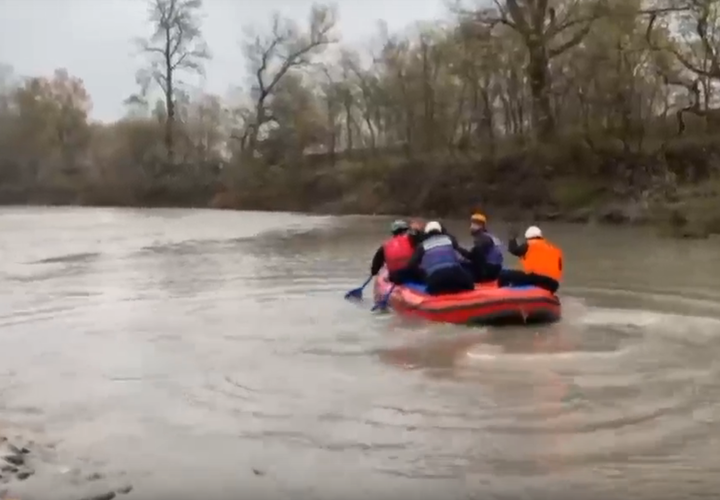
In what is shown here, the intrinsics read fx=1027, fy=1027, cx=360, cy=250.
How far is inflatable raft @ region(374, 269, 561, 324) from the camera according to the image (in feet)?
40.7

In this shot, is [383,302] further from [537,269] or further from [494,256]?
[537,269]

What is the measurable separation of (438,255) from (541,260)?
1.31 metres

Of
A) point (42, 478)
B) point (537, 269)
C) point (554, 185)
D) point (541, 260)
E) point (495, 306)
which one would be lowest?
point (42, 478)

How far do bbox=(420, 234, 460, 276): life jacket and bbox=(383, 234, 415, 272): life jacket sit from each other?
842 mm

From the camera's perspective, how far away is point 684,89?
1446 inches

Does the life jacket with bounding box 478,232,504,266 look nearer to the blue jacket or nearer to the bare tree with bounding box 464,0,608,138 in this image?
the blue jacket

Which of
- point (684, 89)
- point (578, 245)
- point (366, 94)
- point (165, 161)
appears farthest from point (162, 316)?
point (165, 161)

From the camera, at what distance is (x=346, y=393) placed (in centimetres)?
941

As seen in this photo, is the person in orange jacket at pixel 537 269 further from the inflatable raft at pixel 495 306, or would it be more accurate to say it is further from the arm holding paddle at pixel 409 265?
the arm holding paddle at pixel 409 265

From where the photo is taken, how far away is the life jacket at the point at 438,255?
13.2 m

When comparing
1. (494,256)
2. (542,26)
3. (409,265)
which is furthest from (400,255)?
(542,26)

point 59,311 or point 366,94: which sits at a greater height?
point 366,94

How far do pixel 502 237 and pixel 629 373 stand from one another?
19555mm

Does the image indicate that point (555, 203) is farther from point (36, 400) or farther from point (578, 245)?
point (36, 400)
